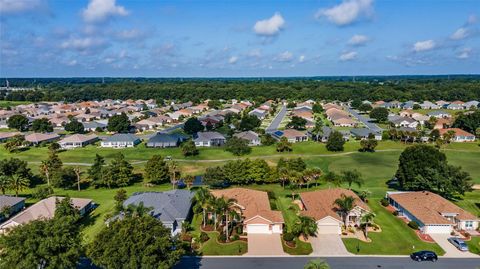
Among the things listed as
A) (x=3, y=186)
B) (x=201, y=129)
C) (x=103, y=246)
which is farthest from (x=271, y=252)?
(x=201, y=129)

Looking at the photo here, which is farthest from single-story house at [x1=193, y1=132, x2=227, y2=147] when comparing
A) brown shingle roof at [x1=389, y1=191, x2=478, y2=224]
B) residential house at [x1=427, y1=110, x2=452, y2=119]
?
residential house at [x1=427, y1=110, x2=452, y2=119]

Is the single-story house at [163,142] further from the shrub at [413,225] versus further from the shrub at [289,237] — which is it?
the shrub at [413,225]

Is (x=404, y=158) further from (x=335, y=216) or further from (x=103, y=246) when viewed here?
(x=103, y=246)

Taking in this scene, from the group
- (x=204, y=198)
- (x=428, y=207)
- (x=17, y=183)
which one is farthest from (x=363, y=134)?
(x=17, y=183)

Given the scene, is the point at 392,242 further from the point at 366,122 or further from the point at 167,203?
the point at 366,122

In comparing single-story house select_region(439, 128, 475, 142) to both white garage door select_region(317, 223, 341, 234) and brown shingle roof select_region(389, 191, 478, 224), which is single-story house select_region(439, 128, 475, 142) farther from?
white garage door select_region(317, 223, 341, 234)

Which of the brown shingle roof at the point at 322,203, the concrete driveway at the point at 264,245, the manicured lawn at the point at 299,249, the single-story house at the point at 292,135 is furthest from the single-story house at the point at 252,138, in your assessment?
the manicured lawn at the point at 299,249
